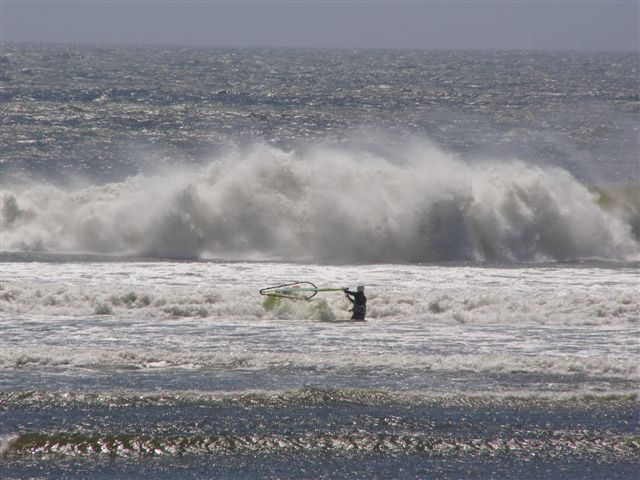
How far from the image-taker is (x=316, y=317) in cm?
1875

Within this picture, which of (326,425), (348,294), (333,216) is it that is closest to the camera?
(326,425)

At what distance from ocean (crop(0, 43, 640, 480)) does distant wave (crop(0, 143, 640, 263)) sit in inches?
3.3

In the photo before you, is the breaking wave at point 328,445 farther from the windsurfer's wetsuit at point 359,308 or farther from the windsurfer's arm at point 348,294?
the windsurfer's arm at point 348,294

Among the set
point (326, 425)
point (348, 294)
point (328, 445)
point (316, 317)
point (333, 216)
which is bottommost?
point (328, 445)

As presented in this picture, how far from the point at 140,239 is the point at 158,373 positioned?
13.6 metres

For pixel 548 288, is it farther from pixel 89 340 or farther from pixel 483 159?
pixel 483 159

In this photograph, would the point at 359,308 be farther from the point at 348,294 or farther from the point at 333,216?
the point at 333,216

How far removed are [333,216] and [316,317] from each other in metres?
10.3

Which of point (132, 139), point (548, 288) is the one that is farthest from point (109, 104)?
point (548, 288)

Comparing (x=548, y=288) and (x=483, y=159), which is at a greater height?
(x=483, y=159)

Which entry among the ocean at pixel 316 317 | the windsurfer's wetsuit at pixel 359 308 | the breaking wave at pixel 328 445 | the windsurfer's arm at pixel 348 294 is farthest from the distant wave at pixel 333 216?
the breaking wave at pixel 328 445

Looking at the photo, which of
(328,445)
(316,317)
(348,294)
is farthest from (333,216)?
(328,445)

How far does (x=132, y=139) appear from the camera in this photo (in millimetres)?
51875

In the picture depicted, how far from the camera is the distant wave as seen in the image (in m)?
27.5
